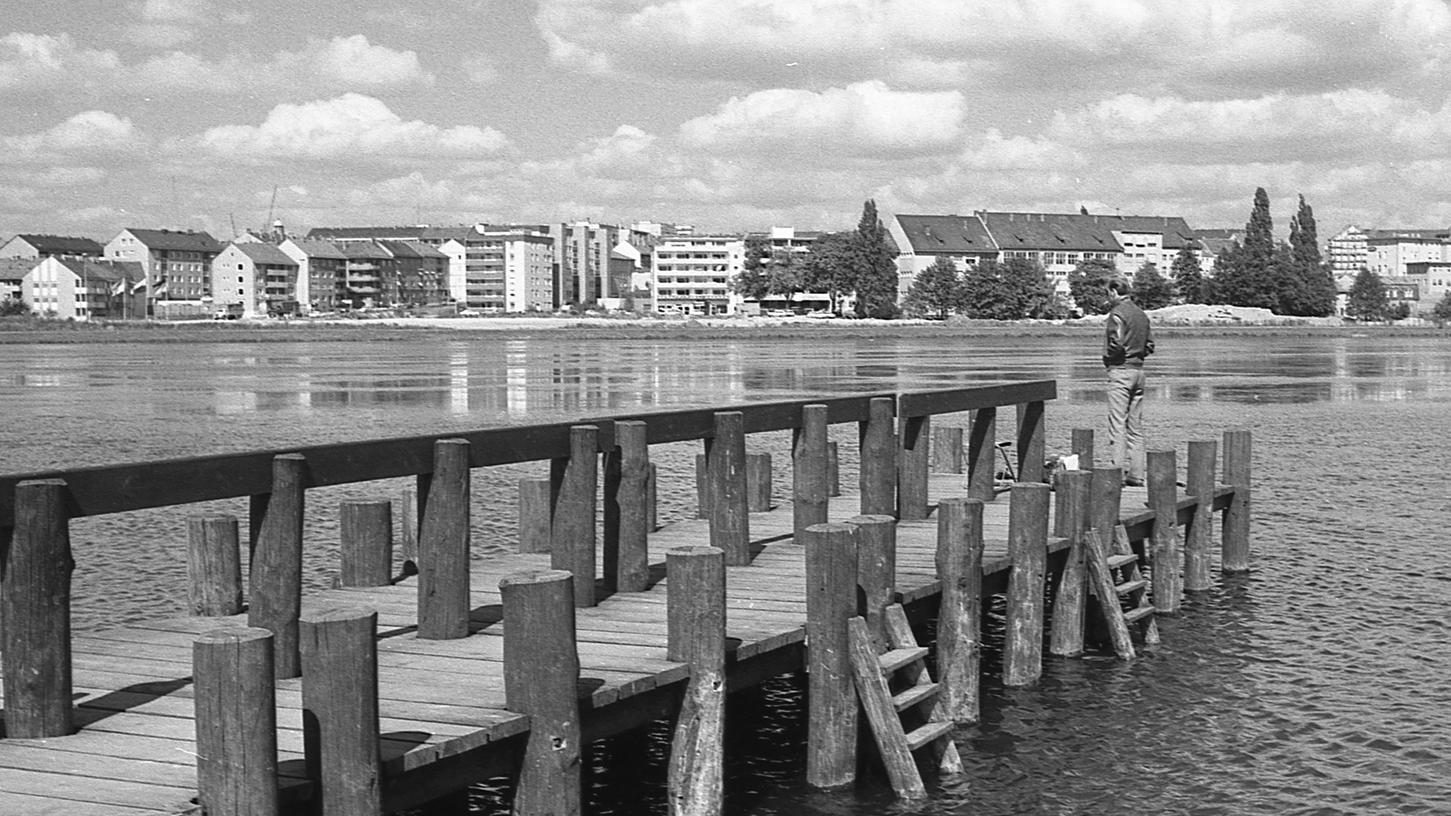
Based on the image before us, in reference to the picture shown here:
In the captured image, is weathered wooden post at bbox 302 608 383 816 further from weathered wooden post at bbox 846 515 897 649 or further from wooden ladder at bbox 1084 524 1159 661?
wooden ladder at bbox 1084 524 1159 661

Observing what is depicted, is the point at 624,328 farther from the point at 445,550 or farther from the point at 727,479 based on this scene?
the point at 445,550

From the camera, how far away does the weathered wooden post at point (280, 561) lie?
1003 cm

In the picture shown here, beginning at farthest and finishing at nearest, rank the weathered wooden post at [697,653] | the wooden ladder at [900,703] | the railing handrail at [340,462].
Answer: the wooden ladder at [900,703] < the weathered wooden post at [697,653] < the railing handrail at [340,462]

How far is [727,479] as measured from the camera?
13.5m

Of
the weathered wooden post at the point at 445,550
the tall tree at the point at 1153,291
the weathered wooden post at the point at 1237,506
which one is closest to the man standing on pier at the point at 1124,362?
the weathered wooden post at the point at 1237,506

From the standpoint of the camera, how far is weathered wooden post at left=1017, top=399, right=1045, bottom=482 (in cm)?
1827

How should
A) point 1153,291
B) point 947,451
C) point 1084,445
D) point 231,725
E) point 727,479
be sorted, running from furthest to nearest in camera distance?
point 1153,291 < point 947,451 < point 1084,445 < point 727,479 < point 231,725

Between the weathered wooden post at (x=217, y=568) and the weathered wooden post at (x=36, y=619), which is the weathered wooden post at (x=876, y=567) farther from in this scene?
the weathered wooden post at (x=36, y=619)

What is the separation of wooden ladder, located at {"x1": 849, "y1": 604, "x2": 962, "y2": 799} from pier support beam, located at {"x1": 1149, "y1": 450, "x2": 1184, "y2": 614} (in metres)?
6.43

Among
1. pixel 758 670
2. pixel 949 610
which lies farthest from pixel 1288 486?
pixel 758 670

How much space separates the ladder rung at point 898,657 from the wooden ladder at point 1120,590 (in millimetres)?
4331

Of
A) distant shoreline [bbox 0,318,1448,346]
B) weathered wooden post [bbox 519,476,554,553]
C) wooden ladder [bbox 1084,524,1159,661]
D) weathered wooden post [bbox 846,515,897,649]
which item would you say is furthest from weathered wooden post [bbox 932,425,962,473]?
distant shoreline [bbox 0,318,1448,346]

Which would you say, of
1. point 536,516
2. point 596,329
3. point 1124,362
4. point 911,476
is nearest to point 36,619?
point 536,516

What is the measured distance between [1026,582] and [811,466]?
2.18 m
